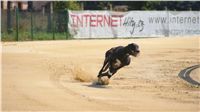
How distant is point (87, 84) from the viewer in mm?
13719

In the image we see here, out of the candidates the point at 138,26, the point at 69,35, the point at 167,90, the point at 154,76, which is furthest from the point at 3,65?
the point at 138,26

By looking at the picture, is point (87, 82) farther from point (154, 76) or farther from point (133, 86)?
point (154, 76)

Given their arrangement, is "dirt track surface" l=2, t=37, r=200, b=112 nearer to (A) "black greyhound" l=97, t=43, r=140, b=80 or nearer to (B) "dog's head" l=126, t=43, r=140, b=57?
(A) "black greyhound" l=97, t=43, r=140, b=80

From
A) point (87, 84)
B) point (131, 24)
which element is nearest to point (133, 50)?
point (87, 84)

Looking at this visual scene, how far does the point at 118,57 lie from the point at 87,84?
0.98 meters

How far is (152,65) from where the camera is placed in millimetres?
19016

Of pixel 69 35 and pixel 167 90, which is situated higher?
pixel 167 90

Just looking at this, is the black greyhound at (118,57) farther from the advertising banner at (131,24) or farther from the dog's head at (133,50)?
the advertising banner at (131,24)

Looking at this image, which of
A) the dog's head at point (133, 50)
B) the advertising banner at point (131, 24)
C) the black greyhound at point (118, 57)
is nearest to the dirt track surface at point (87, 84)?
the black greyhound at point (118, 57)

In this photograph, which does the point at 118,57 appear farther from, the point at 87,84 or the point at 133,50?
the point at 87,84

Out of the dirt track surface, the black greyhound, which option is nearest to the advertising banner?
the dirt track surface

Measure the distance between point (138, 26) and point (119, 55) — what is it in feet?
76.6

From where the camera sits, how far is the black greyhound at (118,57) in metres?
13.2

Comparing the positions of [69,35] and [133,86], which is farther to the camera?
[69,35]
